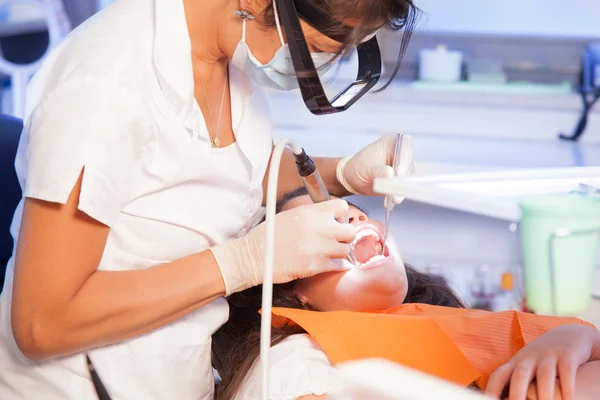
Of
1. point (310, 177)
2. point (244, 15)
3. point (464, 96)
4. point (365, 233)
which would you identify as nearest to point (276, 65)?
point (244, 15)

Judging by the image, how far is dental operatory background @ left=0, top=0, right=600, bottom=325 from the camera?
290 cm

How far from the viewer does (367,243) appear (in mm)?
1745

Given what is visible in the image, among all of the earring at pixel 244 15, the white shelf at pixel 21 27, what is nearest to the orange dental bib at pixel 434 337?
the earring at pixel 244 15

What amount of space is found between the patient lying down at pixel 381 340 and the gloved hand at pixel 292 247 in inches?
5.1

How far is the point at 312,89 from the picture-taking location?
4.17ft

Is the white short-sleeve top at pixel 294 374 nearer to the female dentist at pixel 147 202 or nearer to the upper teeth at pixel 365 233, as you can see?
the female dentist at pixel 147 202

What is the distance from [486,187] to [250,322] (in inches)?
32.8

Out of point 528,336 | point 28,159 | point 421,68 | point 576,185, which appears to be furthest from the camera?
point 421,68

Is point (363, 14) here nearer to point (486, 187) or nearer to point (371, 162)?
point (486, 187)

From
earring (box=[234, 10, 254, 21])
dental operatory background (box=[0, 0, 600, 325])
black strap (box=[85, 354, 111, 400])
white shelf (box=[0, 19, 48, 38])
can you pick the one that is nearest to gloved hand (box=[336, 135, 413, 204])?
earring (box=[234, 10, 254, 21])

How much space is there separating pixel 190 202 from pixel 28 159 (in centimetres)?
31

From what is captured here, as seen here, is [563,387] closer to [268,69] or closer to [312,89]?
[312,89]

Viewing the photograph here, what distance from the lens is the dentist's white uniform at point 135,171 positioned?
47.2 inches

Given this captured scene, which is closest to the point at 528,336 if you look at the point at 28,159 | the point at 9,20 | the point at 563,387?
the point at 563,387
